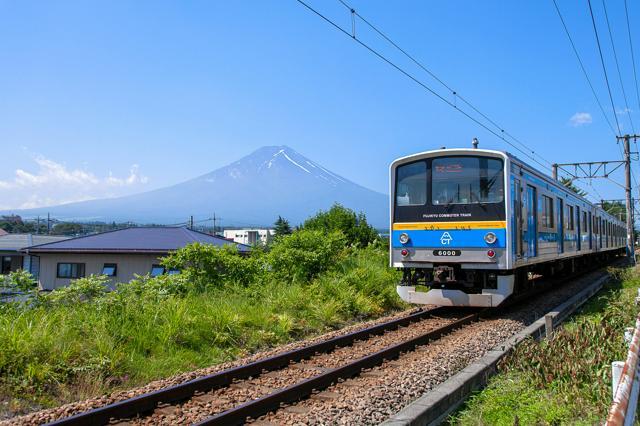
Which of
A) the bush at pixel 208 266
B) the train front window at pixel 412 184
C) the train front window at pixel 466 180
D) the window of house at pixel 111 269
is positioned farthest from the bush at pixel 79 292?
the window of house at pixel 111 269

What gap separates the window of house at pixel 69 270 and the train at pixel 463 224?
28555 millimetres

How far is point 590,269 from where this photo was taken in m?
24.1

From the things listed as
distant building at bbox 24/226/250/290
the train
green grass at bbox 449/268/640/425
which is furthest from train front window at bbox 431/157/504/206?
distant building at bbox 24/226/250/290

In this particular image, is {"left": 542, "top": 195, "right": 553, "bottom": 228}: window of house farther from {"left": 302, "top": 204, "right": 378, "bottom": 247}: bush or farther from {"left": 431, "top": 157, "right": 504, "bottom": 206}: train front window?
{"left": 302, "top": 204, "right": 378, "bottom": 247}: bush

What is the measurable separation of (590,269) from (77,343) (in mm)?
22875

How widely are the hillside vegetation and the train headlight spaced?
276 centimetres

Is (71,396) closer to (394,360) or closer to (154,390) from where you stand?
(154,390)

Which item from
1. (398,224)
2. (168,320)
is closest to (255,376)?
(168,320)

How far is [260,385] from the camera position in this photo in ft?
20.0

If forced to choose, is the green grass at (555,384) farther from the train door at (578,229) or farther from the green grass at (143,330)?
the train door at (578,229)

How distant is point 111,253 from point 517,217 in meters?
27.6

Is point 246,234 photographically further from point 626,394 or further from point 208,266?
point 626,394

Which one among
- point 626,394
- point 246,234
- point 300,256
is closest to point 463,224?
point 300,256

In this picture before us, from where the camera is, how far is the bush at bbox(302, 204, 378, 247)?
2444 cm
